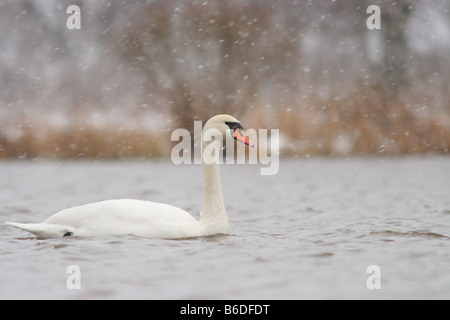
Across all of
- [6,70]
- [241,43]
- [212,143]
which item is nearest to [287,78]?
[241,43]

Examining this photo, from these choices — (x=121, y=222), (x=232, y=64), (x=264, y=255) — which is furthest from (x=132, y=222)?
(x=232, y=64)

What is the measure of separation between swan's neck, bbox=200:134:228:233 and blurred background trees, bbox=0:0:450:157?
15.1m

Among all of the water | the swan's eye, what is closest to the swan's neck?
the water

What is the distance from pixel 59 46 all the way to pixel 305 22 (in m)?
10.3

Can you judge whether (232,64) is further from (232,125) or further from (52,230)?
(52,230)

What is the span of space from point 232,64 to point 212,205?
71.7ft

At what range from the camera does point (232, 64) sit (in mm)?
27625

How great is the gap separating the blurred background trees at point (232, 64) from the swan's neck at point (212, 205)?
15113 millimetres

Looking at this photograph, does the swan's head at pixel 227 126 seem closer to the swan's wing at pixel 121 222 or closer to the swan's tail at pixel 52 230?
the swan's wing at pixel 121 222

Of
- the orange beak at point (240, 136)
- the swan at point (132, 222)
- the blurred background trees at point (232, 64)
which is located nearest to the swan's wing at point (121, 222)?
the swan at point (132, 222)

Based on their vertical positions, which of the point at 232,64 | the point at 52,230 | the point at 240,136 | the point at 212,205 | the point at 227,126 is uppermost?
the point at 232,64

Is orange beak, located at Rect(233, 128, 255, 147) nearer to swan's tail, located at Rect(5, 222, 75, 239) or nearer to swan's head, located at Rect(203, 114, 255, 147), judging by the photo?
swan's head, located at Rect(203, 114, 255, 147)

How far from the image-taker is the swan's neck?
6.15 metres

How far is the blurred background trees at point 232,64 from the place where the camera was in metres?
23.2
